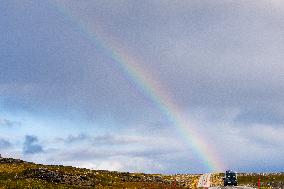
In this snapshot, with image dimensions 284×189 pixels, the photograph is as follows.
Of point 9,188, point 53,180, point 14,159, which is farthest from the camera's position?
point 14,159

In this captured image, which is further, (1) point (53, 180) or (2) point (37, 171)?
(2) point (37, 171)

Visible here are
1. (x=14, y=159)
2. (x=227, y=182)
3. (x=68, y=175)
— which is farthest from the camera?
(x=14, y=159)

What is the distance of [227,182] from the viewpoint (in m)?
114

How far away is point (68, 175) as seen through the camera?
338ft

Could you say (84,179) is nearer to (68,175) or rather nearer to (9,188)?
(68,175)

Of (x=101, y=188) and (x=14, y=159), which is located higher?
(x=14, y=159)

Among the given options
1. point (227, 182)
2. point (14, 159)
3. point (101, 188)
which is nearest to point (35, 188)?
point (101, 188)

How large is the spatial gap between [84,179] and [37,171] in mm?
10158

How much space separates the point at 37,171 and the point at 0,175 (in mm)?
8106

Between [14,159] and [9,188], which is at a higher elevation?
[14,159]

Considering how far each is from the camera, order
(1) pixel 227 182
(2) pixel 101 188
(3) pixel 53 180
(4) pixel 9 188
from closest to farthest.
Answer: (4) pixel 9 188 < (2) pixel 101 188 < (3) pixel 53 180 < (1) pixel 227 182

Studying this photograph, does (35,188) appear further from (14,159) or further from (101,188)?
(14,159)

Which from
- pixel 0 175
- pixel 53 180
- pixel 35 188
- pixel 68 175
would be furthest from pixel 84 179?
pixel 35 188

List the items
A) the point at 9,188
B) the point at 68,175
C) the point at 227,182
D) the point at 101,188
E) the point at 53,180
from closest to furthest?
the point at 9,188
the point at 101,188
the point at 53,180
the point at 68,175
the point at 227,182
